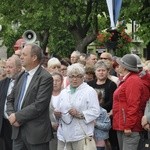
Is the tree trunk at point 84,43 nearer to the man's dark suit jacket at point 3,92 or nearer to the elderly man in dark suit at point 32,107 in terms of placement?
the man's dark suit jacket at point 3,92

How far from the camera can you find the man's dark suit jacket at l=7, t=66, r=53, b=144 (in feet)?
23.9

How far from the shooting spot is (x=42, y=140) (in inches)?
291

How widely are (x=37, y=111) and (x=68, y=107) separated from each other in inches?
30.6

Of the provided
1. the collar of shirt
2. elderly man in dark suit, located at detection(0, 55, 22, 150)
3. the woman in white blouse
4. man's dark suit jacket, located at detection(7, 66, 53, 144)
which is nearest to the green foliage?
elderly man in dark suit, located at detection(0, 55, 22, 150)

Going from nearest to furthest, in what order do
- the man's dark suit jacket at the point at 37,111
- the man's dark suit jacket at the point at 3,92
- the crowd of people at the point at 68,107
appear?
the man's dark suit jacket at the point at 37,111 < the crowd of people at the point at 68,107 < the man's dark suit jacket at the point at 3,92

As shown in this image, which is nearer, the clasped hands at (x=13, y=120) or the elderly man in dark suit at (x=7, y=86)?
the clasped hands at (x=13, y=120)

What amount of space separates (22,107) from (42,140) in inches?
21.5

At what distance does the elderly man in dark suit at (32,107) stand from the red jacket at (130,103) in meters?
1.23

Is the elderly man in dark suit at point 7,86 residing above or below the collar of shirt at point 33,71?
below

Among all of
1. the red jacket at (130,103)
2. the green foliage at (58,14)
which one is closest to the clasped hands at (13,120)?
the red jacket at (130,103)

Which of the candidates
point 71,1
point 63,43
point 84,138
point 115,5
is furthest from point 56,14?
point 84,138

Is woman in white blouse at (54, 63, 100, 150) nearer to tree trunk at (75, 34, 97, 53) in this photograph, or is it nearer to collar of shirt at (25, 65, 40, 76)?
collar of shirt at (25, 65, 40, 76)

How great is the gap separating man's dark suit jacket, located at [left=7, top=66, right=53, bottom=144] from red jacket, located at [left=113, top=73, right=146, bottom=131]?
1.24 meters

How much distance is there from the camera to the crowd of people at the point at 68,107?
7.39 meters
